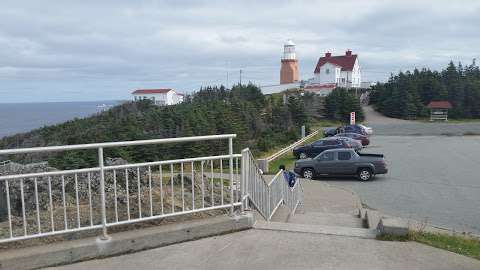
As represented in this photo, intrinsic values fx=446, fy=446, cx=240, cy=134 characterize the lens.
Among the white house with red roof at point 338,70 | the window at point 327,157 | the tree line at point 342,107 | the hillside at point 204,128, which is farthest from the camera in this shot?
the white house with red roof at point 338,70

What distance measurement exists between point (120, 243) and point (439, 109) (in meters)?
75.7

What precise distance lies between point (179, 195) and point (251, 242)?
166cm

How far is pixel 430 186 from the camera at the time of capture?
19.7m

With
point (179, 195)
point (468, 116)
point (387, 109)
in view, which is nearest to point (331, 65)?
point (387, 109)

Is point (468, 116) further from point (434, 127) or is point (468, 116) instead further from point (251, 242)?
point (251, 242)

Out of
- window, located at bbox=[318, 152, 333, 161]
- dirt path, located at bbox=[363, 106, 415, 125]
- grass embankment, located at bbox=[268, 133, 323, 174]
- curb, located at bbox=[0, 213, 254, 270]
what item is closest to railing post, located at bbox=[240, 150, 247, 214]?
curb, located at bbox=[0, 213, 254, 270]

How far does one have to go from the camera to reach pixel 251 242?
17.9 ft

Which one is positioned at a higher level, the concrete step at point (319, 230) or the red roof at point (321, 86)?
the red roof at point (321, 86)

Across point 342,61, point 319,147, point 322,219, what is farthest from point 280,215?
point 342,61

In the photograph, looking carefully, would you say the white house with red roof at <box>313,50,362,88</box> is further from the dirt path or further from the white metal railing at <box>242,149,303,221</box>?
the white metal railing at <box>242,149,303,221</box>

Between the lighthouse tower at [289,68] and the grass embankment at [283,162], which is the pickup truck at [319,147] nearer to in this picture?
the grass embankment at [283,162]

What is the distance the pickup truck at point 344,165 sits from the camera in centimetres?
2202

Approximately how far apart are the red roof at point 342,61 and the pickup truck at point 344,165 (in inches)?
3054

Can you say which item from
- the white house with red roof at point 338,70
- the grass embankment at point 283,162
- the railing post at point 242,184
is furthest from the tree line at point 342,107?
the railing post at point 242,184
